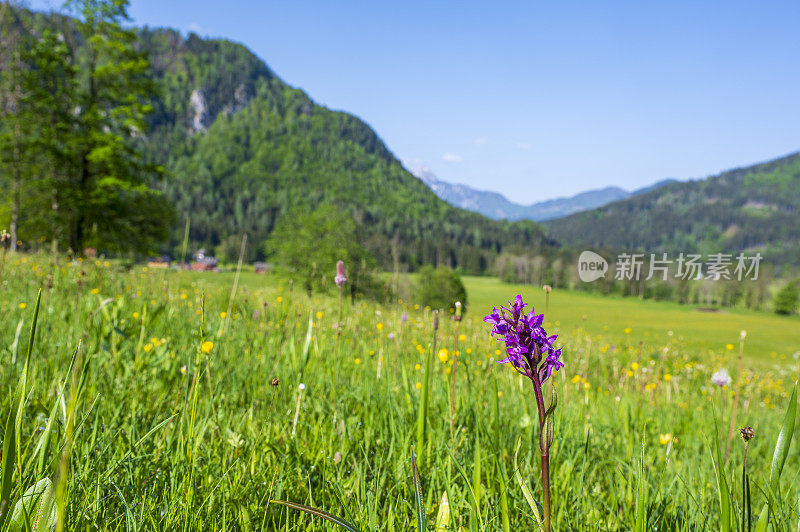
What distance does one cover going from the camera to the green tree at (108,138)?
19.2 m

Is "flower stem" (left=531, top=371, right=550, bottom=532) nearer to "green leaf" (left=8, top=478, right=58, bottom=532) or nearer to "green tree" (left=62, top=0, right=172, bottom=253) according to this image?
"green leaf" (left=8, top=478, right=58, bottom=532)

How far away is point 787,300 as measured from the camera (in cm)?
6700

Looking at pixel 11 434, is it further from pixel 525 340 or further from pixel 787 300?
pixel 787 300

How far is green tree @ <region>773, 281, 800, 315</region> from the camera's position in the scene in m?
66.1

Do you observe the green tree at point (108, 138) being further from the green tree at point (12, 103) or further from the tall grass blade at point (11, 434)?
the tall grass blade at point (11, 434)

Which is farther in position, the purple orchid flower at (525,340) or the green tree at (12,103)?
the green tree at (12,103)

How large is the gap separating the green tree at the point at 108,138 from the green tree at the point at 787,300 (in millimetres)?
85770

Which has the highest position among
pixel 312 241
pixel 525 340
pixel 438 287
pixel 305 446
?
pixel 312 241

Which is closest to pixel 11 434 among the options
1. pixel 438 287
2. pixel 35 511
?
pixel 35 511

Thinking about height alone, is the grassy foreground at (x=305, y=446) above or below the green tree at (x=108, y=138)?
below

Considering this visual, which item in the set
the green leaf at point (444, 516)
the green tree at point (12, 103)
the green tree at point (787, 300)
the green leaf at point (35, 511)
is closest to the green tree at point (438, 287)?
the green tree at point (12, 103)

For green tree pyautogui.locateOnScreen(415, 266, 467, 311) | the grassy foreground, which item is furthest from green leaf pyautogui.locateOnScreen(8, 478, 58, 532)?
green tree pyautogui.locateOnScreen(415, 266, 467, 311)

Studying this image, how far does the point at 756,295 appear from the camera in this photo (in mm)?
72312

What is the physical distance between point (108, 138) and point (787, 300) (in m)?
88.5
